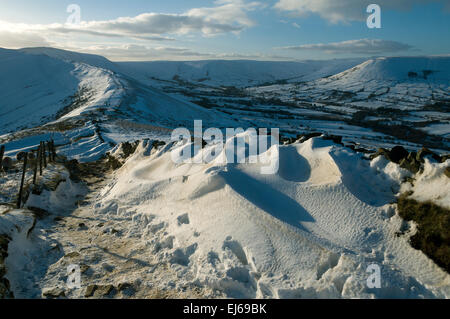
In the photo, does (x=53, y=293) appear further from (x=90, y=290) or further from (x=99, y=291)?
(x=99, y=291)

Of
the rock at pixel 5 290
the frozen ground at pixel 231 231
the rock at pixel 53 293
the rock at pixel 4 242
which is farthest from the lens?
the rock at pixel 4 242

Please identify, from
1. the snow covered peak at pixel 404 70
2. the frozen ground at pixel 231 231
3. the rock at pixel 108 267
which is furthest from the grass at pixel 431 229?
the snow covered peak at pixel 404 70

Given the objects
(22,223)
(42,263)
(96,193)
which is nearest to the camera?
(42,263)

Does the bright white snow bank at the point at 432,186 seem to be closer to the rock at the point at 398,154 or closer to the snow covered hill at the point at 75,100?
the rock at the point at 398,154

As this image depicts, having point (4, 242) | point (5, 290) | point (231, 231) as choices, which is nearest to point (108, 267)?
point (5, 290)

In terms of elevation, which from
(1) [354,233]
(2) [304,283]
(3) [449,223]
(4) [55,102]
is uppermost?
(4) [55,102]
